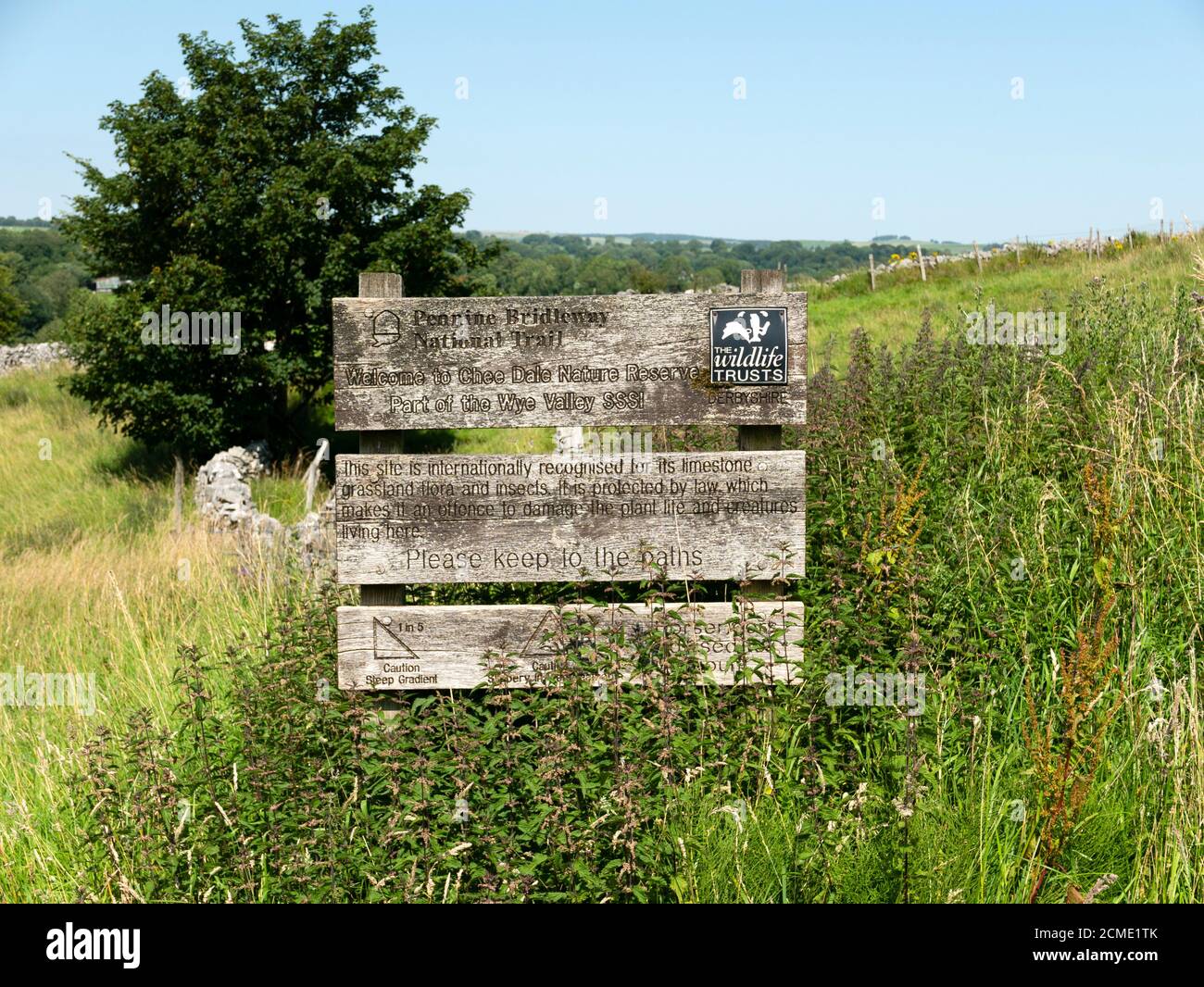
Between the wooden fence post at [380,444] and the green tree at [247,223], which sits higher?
the green tree at [247,223]

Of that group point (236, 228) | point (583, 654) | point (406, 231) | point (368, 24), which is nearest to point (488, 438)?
point (406, 231)

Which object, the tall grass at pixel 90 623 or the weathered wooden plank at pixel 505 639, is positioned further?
the tall grass at pixel 90 623

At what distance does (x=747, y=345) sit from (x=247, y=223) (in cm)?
1545

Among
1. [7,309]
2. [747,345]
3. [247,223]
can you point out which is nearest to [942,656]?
[747,345]

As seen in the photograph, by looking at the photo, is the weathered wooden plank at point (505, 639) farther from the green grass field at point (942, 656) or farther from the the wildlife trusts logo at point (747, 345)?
the the wildlife trusts logo at point (747, 345)

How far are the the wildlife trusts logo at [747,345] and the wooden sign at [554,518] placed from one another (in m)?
0.37

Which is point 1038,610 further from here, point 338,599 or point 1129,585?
point 338,599

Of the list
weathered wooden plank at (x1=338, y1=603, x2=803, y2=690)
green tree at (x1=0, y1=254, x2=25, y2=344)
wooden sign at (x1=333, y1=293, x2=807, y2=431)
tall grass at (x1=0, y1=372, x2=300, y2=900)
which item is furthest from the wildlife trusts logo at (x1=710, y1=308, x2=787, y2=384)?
green tree at (x1=0, y1=254, x2=25, y2=344)

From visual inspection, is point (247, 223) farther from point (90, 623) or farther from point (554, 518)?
point (554, 518)

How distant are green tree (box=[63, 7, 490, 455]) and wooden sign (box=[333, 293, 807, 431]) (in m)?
14.3

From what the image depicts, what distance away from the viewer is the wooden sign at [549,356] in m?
4.69

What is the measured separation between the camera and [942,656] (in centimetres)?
479

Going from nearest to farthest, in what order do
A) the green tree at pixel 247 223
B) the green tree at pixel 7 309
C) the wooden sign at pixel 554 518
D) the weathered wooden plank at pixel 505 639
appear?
the weathered wooden plank at pixel 505 639 → the wooden sign at pixel 554 518 → the green tree at pixel 247 223 → the green tree at pixel 7 309

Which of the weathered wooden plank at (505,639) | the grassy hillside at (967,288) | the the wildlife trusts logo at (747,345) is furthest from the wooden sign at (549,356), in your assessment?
the grassy hillside at (967,288)
